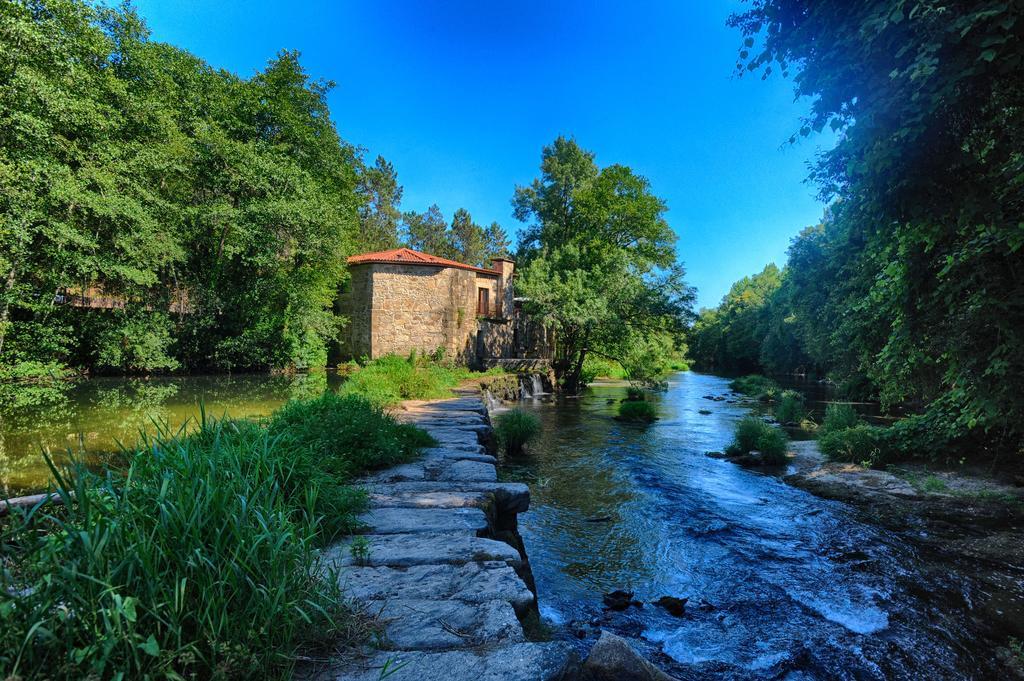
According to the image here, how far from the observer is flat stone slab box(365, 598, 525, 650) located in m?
1.82

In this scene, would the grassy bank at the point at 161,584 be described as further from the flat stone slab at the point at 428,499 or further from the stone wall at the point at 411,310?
the stone wall at the point at 411,310

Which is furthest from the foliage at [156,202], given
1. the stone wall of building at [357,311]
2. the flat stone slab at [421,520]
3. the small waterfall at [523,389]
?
the flat stone slab at [421,520]

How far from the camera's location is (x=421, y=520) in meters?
3.07

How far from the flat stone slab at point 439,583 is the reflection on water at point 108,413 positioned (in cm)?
117

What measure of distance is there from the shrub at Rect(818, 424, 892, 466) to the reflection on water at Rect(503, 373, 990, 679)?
5.28 ft

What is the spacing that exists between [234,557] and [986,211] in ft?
14.8

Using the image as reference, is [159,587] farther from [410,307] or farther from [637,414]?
[410,307]

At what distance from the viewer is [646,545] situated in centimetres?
496

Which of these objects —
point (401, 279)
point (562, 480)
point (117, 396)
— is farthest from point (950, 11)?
point (401, 279)

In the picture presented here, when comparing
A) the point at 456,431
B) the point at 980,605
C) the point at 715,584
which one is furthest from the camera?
the point at 456,431

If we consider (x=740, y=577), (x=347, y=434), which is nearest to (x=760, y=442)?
(x=740, y=577)

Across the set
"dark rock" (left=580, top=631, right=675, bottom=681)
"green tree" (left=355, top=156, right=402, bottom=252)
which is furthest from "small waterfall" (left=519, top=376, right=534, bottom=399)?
"green tree" (left=355, top=156, right=402, bottom=252)

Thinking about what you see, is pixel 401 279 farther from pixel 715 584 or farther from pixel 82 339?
pixel 715 584

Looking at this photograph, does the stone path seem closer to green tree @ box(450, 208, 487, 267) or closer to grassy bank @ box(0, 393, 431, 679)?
grassy bank @ box(0, 393, 431, 679)
